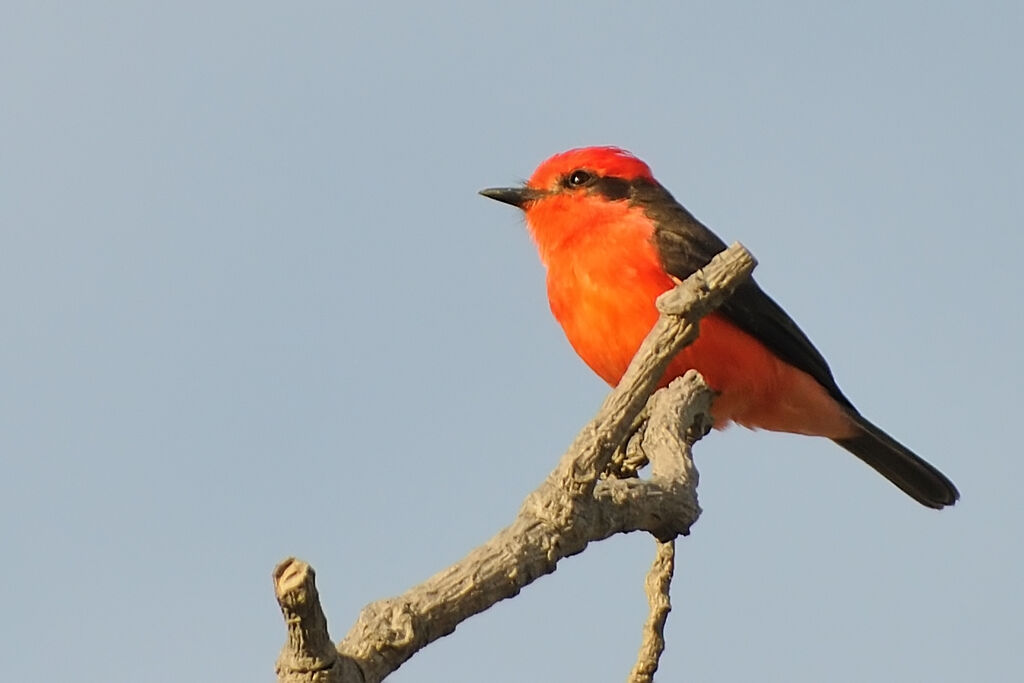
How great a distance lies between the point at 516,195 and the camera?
9.81 m

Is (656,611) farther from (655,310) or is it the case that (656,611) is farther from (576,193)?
(576,193)

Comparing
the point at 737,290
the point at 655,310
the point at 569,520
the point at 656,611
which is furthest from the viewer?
the point at 737,290

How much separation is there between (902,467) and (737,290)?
218 cm

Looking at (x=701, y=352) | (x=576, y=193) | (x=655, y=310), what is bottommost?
(x=701, y=352)

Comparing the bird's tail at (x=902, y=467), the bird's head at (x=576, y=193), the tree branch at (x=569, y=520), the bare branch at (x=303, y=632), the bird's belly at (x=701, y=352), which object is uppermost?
the bird's head at (x=576, y=193)

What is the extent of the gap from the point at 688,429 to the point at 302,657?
2.97m

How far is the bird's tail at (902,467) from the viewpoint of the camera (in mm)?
10047

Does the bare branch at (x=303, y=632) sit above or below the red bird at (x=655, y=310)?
below

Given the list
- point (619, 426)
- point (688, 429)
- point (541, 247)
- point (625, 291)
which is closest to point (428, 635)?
point (619, 426)

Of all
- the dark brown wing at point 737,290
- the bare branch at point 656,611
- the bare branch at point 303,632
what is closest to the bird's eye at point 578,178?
the dark brown wing at point 737,290

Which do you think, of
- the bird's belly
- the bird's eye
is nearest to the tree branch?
the bird's belly

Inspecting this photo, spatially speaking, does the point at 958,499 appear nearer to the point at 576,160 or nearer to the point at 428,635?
the point at 576,160

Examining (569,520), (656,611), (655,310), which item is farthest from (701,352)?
(569,520)

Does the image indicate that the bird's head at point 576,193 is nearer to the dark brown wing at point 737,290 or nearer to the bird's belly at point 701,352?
the dark brown wing at point 737,290
